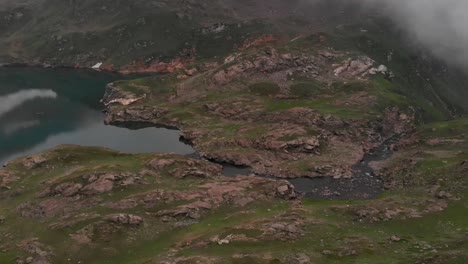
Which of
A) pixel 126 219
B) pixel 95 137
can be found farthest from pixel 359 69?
pixel 126 219

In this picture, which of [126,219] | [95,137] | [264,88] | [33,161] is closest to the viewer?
A: [126,219]

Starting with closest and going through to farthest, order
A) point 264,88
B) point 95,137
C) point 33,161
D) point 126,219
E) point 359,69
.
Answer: point 126,219
point 33,161
point 95,137
point 264,88
point 359,69

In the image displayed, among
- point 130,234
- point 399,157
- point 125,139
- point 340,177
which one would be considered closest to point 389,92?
point 399,157

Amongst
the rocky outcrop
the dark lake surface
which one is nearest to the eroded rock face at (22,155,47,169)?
the dark lake surface

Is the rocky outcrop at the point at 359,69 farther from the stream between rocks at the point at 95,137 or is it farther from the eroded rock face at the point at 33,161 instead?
the eroded rock face at the point at 33,161

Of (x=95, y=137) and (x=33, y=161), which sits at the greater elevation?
(x=33, y=161)

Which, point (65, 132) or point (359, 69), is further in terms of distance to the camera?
point (359, 69)

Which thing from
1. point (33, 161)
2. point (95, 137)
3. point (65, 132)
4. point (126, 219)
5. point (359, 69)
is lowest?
point (65, 132)

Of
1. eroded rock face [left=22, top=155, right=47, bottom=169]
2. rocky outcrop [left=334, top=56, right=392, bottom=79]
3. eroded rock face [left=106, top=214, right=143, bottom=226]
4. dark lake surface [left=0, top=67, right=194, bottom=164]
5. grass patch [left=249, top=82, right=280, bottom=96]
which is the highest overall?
rocky outcrop [left=334, top=56, right=392, bottom=79]

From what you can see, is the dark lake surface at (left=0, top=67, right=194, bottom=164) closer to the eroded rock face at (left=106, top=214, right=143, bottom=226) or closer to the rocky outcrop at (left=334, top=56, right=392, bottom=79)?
the eroded rock face at (left=106, top=214, right=143, bottom=226)

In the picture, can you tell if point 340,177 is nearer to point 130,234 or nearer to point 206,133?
point 206,133

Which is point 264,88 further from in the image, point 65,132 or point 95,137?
point 65,132
